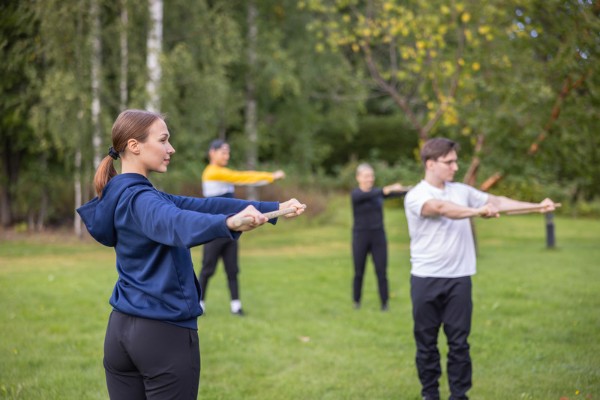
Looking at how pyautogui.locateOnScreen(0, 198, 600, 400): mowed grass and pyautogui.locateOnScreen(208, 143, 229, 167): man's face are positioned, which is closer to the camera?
pyautogui.locateOnScreen(0, 198, 600, 400): mowed grass

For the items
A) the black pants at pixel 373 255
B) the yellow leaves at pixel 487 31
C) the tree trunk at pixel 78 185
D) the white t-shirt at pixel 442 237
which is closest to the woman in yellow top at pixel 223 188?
the black pants at pixel 373 255

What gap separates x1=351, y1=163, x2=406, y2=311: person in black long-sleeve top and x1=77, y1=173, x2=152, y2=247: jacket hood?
6.23 m

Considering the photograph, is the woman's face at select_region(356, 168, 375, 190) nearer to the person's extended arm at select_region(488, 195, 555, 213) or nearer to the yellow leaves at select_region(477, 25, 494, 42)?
the person's extended arm at select_region(488, 195, 555, 213)

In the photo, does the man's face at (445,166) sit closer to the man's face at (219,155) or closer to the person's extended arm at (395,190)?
the person's extended arm at (395,190)

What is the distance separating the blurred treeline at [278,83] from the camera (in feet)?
37.7

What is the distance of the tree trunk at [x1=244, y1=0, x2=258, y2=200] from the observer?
2155 centimetres

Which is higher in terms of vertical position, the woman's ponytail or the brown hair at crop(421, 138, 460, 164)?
the brown hair at crop(421, 138, 460, 164)

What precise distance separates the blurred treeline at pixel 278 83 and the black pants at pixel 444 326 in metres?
4.06

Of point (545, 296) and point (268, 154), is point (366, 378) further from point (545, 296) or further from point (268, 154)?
point (268, 154)

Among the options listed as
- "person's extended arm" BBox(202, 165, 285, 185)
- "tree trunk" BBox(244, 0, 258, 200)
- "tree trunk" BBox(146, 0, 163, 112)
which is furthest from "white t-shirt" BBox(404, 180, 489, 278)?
"tree trunk" BBox(244, 0, 258, 200)

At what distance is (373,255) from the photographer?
30.2 ft

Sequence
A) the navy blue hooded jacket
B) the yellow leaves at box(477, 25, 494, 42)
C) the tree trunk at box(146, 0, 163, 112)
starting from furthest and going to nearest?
the tree trunk at box(146, 0, 163, 112) → the yellow leaves at box(477, 25, 494, 42) → the navy blue hooded jacket

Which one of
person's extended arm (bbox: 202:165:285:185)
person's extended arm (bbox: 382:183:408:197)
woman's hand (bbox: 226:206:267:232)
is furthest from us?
person's extended arm (bbox: 202:165:285:185)

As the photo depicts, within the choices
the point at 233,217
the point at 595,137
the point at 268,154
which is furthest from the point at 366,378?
the point at 268,154
